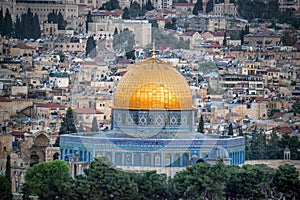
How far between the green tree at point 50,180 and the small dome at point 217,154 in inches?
162

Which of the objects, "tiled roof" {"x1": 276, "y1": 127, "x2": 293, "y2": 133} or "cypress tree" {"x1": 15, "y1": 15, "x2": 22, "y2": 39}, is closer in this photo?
"tiled roof" {"x1": 276, "y1": 127, "x2": 293, "y2": 133}

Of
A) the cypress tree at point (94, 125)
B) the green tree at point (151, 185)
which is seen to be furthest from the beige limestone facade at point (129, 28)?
the green tree at point (151, 185)

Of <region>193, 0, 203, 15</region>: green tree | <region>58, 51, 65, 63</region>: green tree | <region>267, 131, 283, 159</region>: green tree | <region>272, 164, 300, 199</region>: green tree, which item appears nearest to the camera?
<region>272, 164, 300, 199</region>: green tree

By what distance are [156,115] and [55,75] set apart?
3779cm

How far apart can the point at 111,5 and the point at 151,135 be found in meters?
80.4

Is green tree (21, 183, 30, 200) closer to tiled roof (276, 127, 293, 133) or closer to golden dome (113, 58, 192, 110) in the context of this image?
golden dome (113, 58, 192, 110)

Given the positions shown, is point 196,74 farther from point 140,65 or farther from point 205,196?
point 205,196

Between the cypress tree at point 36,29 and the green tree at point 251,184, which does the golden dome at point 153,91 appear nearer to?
the green tree at point 251,184

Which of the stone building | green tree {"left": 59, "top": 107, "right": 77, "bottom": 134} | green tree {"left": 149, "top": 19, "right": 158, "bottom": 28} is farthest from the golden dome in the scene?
the stone building

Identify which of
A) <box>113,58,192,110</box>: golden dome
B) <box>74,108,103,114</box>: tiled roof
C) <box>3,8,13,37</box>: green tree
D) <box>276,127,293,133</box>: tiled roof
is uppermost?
<box>113,58,192,110</box>: golden dome

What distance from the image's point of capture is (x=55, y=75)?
103688 mm

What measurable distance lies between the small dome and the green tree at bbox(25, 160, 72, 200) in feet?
13.5

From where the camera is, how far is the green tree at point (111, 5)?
475 feet

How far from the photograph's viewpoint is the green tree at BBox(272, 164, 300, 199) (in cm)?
6206
